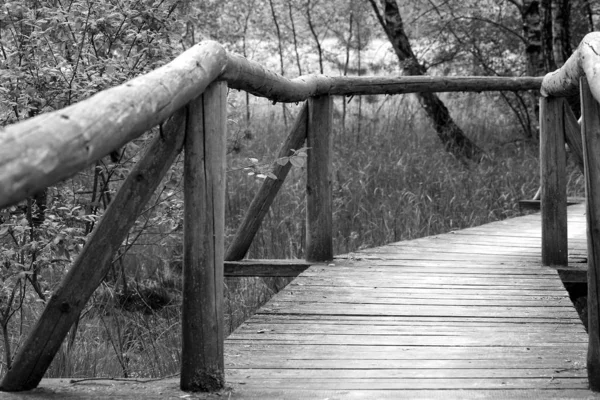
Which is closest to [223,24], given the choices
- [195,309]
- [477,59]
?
[477,59]

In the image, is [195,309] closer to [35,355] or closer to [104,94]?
[35,355]

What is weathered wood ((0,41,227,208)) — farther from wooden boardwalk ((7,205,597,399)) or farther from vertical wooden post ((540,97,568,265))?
vertical wooden post ((540,97,568,265))

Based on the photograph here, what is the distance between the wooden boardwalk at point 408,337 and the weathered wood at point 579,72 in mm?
925

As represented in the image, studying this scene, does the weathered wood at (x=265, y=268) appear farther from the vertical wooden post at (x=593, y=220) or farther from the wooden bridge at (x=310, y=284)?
the vertical wooden post at (x=593, y=220)

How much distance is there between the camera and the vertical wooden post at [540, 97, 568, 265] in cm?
497

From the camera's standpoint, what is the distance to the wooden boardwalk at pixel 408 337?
2885 mm

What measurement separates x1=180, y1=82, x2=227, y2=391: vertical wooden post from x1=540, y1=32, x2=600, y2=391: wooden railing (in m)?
1.09

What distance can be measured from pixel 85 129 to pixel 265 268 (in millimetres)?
3304

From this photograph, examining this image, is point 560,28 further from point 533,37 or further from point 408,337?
point 408,337

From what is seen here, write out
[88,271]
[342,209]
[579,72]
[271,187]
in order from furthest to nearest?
1. [342,209]
2. [271,187]
3. [579,72]
4. [88,271]

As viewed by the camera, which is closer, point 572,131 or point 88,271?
point 88,271

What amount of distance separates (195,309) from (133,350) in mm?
2693

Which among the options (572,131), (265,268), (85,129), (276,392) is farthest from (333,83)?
(85,129)

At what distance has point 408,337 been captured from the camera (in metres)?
3.59
